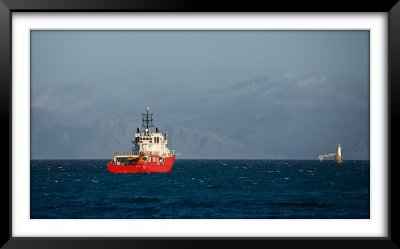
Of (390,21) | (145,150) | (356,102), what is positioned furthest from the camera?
(145,150)

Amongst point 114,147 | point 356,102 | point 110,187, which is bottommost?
point 110,187

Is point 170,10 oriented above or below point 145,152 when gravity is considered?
above

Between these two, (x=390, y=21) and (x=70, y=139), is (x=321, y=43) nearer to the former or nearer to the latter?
(x=390, y=21)

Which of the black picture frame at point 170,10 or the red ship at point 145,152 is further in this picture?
the red ship at point 145,152

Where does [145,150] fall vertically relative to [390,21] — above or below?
below

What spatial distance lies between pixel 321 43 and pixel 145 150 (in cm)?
1206

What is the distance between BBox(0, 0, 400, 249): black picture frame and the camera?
25.2 feet

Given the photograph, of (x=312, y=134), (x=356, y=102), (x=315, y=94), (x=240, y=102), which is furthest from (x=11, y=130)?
(x=240, y=102)

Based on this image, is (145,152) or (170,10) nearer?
(170,10)

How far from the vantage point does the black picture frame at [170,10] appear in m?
7.70

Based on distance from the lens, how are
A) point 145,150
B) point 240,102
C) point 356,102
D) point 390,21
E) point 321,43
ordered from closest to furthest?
point 390,21
point 321,43
point 356,102
point 145,150
point 240,102

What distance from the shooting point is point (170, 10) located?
25.6 feet

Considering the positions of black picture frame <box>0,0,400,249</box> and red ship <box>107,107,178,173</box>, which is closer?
black picture frame <box>0,0,400,249</box>

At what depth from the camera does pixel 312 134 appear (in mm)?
29422
